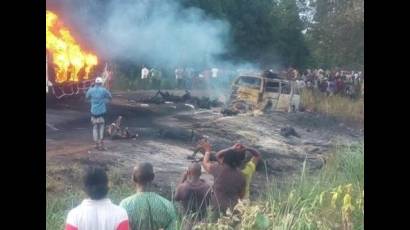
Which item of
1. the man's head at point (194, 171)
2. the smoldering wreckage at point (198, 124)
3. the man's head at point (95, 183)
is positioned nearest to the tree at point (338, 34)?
the smoldering wreckage at point (198, 124)

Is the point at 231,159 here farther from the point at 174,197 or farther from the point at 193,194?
the point at 174,197

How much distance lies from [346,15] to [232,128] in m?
1.25

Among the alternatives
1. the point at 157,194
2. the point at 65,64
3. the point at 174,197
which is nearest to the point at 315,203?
the point at 174,197

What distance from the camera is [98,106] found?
535 cm

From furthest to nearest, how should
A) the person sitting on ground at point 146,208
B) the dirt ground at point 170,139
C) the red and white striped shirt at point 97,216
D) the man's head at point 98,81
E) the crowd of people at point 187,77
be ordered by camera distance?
the crowd of people at point 187,77, the man's head at point 98,81, the dirt ground at point 170,139, the person sitting on ground at point 146,208, the red and white striped shirt at point 97,216

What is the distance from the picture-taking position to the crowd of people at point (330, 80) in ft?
18.1

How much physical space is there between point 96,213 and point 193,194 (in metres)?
0.74

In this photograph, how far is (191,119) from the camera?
5496 millimetres

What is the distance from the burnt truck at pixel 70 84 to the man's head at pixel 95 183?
0.59 metres

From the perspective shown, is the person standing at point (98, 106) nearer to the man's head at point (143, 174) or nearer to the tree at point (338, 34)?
the man's head at point (143, 174)

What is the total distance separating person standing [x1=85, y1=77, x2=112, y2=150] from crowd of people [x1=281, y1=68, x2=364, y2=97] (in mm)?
1405

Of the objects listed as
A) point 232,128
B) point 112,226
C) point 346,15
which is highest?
point 346,15

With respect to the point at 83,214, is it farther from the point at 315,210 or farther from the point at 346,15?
the point at 346,15
